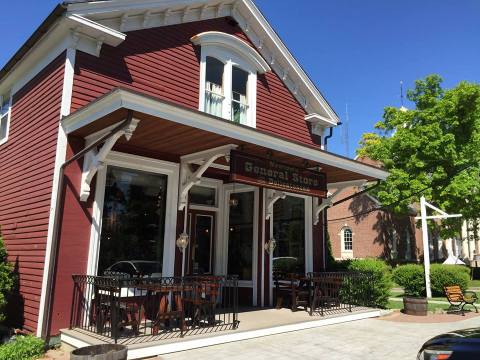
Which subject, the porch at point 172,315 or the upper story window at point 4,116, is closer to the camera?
the porch at point 172,315

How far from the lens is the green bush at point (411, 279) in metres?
16.6

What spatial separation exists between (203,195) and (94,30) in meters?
4.79

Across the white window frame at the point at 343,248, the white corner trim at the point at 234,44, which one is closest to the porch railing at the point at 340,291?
the white corner trim at the point at 234,44

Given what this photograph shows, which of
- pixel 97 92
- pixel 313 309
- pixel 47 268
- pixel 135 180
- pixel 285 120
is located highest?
pixel 285 120

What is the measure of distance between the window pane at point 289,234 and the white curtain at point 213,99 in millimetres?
3225

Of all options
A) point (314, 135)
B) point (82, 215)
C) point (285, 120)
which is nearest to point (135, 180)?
point (82, 215)

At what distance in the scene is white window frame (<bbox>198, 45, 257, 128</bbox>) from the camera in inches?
445

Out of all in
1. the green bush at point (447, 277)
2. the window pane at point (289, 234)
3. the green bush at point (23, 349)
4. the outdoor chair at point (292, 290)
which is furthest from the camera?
the green bush at point (447, 277)

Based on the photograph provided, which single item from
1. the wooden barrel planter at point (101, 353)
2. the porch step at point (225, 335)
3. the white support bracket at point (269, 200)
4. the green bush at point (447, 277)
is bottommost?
the porch step at point (225, 335)

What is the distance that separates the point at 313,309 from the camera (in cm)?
1059

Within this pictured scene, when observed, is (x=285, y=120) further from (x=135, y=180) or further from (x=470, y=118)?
(x=470, y=118)

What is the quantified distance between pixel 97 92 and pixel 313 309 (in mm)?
6869

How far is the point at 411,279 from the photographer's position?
55.2ft

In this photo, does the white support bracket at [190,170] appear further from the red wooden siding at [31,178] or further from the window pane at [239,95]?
the red wooden siding at [31,178]
